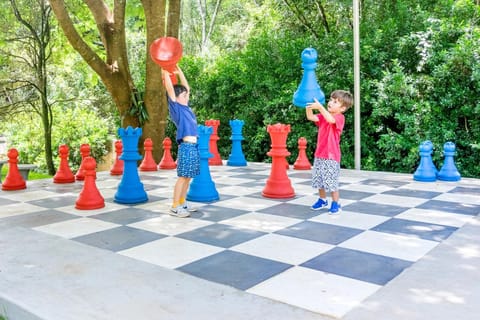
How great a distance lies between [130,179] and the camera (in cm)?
493

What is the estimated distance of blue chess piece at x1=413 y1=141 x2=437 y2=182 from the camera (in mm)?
5867

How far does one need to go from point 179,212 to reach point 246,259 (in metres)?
1.39

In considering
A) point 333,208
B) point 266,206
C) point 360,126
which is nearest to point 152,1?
point 360,126

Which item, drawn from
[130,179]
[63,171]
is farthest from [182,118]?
[63,171]

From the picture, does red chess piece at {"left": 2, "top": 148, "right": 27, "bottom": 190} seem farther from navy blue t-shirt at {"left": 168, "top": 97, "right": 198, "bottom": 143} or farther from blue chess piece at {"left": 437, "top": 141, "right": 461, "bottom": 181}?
blue chess piece at {"left": 437, "top": 141, "right": 461, "bottom": 181}

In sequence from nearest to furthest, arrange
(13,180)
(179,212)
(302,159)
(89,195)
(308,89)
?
(179,212), (308,89), (89,195), (13,180), (302,159)

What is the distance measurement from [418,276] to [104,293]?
1832mm

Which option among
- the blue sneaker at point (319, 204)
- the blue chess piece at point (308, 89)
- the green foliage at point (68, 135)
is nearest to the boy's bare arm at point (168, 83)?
the blue chess piece at point (308, 89)

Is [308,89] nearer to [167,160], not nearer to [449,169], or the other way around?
[449,169]

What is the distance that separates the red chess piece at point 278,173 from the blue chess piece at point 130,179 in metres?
1.44

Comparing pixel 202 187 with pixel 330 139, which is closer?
pixel 330 139

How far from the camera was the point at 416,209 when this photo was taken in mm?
4395

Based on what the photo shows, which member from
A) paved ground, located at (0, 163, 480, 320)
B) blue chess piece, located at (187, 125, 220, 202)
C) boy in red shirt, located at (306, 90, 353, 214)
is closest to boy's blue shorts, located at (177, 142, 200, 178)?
paved ground, located at (0, 163, 480, 320)

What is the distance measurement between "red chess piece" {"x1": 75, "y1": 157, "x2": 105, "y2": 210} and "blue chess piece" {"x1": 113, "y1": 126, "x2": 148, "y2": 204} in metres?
0.29
